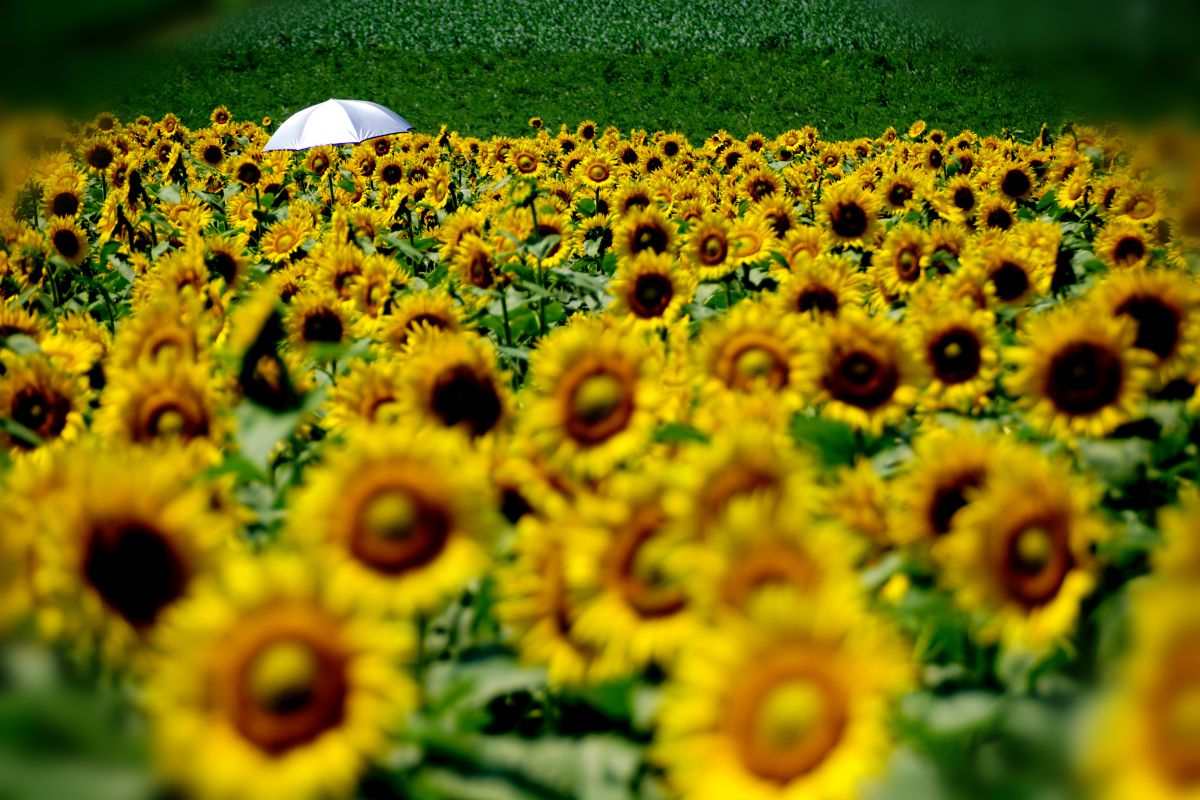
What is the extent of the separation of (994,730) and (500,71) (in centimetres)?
2929

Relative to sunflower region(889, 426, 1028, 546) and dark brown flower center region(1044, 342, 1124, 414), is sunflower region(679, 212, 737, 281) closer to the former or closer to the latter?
dark brown flower center region(1044, 342, 1124, 414)

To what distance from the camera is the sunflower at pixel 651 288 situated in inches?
140

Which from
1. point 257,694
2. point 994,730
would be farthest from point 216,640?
point 994,730

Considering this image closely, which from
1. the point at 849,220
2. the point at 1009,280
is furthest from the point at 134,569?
the point at 849,220

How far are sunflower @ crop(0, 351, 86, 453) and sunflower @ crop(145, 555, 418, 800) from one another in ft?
4.82

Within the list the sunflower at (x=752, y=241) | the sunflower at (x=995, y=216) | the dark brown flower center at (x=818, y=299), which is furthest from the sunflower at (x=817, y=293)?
the sunflower at (x=995, y=216)

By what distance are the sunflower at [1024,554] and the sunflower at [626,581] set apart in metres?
0.48

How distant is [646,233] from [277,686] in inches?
130

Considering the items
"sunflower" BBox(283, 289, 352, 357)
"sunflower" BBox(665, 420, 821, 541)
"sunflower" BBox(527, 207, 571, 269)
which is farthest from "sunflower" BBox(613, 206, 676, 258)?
"sunflower" BBox(665, 420, 821, 541)

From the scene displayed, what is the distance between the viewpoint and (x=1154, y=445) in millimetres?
2459

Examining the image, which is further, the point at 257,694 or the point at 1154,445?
the point at 1154,445

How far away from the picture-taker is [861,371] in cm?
247

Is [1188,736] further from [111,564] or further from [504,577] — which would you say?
[111,564]

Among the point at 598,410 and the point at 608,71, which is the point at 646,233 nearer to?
the point at 598,410
